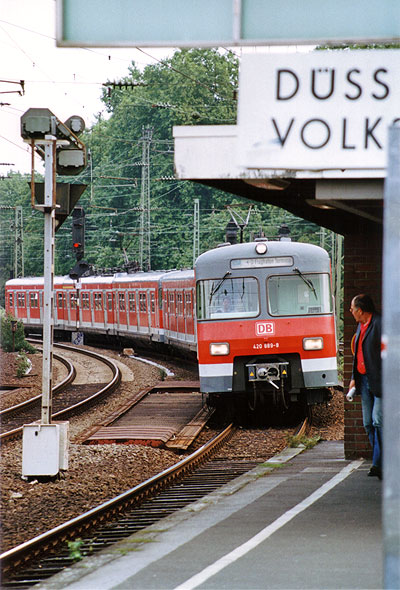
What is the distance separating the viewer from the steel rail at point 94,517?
23.6 ft

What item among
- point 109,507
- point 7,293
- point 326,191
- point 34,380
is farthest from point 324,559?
point 7,293

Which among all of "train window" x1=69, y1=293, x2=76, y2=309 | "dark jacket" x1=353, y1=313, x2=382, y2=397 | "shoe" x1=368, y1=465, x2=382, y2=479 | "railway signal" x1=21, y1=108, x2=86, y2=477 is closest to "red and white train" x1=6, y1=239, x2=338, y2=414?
"railway signal" x1=21, y1=108, x2=86, y2=477

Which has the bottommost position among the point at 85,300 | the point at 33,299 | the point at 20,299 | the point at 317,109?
the point at 20,299

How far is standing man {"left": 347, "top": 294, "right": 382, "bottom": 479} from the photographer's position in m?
8.34

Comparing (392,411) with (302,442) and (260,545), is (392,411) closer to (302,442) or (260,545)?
(260,545)

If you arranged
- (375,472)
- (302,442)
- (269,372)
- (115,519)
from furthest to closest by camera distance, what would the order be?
(269,372)
(302,442)
(375,472)
(115,519)

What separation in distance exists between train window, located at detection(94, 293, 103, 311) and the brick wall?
30.3 meters

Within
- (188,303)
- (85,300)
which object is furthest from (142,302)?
(188,303)

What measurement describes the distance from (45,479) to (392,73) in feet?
23.2

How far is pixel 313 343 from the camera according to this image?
15.3 metres

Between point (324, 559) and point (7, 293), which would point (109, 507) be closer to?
point (324, 559)

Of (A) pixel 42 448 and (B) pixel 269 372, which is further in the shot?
(B) pixel 269 372

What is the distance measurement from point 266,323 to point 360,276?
196 inches

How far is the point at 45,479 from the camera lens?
1092 cm
